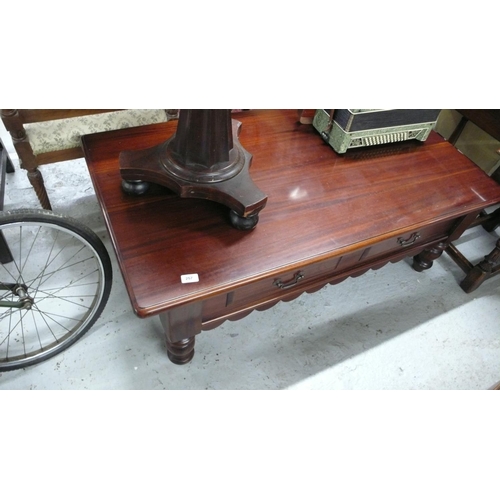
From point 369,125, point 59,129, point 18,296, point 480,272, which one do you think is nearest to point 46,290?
point 18,296

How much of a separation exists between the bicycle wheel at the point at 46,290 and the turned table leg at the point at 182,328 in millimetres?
230

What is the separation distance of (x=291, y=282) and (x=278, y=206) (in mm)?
208

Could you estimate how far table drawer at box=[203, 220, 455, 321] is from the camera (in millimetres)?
983

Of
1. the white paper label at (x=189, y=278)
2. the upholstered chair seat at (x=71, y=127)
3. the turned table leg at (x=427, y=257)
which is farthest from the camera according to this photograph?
the turned table leg at (x=427, y=257)

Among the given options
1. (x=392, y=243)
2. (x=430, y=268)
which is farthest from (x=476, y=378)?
(x=392, y=243)

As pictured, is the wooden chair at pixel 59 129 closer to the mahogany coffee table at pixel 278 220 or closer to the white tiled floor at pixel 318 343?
the mahogany coffee table at pixel 278 220

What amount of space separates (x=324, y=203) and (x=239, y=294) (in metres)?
0.33

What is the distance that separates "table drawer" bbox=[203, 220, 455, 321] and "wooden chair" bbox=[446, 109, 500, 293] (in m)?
0.29

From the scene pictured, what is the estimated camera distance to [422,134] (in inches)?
48.2

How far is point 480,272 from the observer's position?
1474mm

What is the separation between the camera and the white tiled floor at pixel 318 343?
117cm

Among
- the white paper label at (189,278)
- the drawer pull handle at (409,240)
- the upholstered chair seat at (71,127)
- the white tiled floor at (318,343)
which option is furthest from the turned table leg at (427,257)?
the upholstered chair seat at (71,127)

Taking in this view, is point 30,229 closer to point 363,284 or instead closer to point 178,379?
point 178,379

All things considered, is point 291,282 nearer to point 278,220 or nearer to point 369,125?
point 278,220
